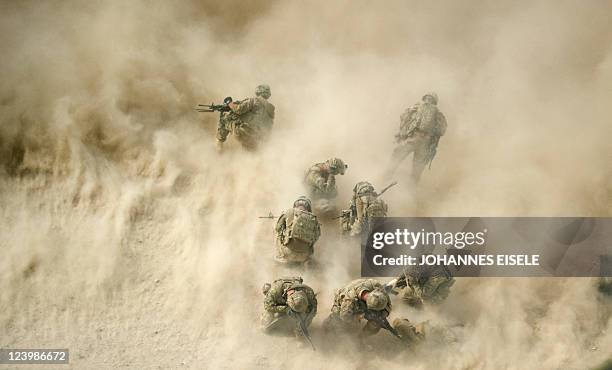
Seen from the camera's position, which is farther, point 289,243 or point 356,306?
point 289,243

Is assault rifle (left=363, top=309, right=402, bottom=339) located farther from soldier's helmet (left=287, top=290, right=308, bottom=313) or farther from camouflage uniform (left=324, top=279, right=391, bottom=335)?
soldier's helmet (left=287, top=290, right=308, bottom=313)

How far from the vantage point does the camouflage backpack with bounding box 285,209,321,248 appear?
969 centimetres

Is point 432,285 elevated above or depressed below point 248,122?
below

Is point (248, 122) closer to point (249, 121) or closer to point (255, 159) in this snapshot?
point (249, 121)

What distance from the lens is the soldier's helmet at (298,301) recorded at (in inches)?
335

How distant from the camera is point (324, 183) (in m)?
11.1

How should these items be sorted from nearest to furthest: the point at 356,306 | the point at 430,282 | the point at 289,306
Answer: the point at 289,306, the point at 356,306, the point at 430,282


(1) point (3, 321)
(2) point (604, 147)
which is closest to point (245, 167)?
(1) point (3, 321)

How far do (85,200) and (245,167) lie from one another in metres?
2.89

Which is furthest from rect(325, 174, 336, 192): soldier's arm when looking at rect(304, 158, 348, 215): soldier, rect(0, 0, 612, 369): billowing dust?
rect(0, 0, 612, 369): billowing dust

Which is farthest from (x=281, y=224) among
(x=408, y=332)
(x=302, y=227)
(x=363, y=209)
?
(x=408, y=332)

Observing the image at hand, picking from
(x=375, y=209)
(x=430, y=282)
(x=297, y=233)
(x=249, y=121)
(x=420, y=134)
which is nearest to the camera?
(x=430, y=282)

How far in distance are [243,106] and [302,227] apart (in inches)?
133

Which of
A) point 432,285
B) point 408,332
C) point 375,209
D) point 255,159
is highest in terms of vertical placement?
point 255,159
